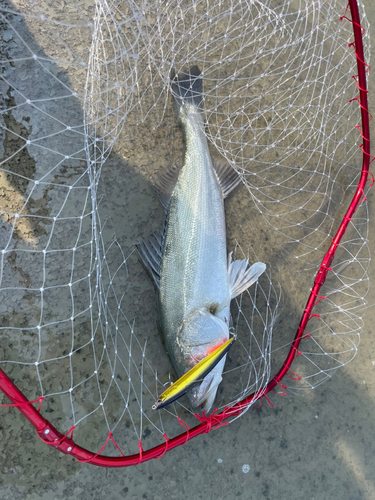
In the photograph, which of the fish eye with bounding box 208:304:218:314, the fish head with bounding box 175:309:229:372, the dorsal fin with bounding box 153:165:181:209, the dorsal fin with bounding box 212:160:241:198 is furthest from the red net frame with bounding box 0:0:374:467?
the dorsal fin with bounding box 153:165:181:209

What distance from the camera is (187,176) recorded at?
188 cm

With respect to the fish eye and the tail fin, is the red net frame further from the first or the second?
the tail fin

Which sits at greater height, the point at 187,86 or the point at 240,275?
the point at 187,86

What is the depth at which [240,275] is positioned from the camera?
1942 millimetres

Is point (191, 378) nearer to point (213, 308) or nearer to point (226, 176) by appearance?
point (213, 308)

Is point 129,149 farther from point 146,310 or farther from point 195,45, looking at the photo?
point 146,310

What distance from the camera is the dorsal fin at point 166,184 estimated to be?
194cm

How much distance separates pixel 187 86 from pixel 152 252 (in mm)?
1048

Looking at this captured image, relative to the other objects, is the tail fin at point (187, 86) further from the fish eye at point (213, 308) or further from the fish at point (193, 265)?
the fish eye at point (213, 308)

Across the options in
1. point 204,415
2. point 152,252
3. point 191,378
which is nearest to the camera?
point 191,378

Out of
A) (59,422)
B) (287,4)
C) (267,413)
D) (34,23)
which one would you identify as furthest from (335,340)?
(34,23)

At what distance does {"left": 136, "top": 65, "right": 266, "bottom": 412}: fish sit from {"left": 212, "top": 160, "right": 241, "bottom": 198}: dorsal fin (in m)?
0.05

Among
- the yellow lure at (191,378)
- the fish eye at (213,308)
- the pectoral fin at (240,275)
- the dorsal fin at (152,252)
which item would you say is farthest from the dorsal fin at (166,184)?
the yellow lure at (191,378)

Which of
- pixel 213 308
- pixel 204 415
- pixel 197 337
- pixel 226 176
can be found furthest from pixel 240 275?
pixel 204 415
